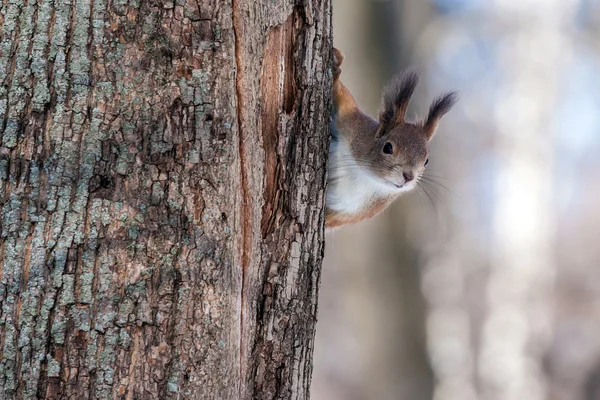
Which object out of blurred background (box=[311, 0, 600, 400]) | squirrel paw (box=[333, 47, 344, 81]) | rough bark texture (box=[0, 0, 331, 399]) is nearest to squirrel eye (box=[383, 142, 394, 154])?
squirrel paw (box=[333, 47, 344, 81])

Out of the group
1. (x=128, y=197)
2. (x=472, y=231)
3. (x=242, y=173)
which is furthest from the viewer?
(x=472, y=231)

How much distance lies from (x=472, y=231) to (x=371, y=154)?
4365 millimetres

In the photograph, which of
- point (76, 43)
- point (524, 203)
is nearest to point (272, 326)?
point (76, 43)

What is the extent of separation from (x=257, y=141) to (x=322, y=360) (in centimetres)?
611

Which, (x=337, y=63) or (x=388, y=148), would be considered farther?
(x=388, y=148)

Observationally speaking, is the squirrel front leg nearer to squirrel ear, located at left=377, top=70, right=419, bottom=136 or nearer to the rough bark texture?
squirrel ear, located at left=377, top=70, right=419, bottom=136

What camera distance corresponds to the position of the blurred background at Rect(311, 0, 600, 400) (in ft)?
16.9

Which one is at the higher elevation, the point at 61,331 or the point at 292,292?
the point at 292,292

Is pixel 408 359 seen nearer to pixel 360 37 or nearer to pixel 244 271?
pixel 360 37

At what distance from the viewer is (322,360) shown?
7250mm

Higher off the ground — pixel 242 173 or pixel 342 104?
pixel 342 104

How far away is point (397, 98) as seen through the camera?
2326 mm

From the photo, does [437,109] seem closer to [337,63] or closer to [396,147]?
[396,147]

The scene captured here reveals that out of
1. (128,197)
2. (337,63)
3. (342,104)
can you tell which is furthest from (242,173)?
(342,104)
